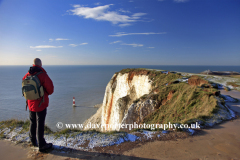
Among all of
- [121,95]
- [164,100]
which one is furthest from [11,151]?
[121,95]

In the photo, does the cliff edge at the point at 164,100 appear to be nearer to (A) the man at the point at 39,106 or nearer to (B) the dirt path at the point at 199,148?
(B) the dirt path at the point at 199,148

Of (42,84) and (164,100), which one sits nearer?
(42,84)

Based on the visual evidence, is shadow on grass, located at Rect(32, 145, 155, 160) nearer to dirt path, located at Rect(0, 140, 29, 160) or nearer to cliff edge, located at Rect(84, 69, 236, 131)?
dirt path, located at Rect(0, 140, 29, 160)

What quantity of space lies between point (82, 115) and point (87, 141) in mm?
26851

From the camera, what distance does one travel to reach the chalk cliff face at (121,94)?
1591 centimetres

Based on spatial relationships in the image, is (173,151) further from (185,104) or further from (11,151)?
(185,104)

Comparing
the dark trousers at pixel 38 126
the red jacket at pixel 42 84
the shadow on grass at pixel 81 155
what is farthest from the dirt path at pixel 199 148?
the red jacket at pixel 42 84

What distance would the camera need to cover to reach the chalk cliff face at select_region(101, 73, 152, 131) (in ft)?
52.2

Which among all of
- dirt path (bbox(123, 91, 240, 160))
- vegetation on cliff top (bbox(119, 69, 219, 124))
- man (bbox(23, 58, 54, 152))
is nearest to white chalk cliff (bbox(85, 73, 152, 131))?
vegetation on cliff top (bbox(119, 69, 219, 124))

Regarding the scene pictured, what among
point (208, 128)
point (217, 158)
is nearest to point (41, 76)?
point (217, 158)

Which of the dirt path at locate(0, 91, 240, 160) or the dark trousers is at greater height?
the dark trousers

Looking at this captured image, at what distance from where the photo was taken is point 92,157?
315 cm

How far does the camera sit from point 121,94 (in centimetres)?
2080

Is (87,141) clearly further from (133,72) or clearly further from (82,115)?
(82,115)
